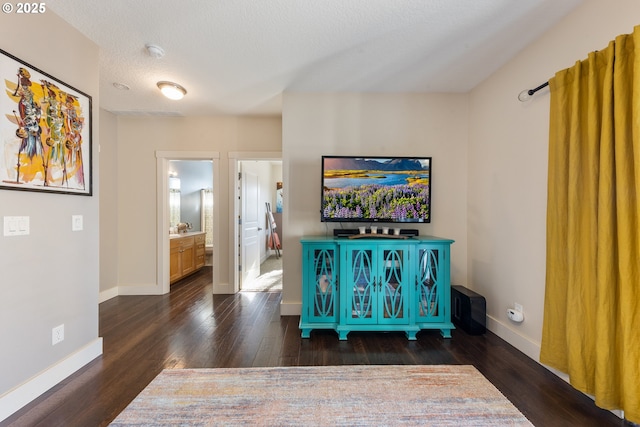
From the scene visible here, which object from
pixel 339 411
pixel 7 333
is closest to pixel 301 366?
pixel 339 411

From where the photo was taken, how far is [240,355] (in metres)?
2.06

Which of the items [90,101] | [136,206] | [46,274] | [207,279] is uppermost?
[90,101]

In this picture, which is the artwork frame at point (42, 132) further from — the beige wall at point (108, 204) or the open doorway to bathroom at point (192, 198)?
the open doorway to bathroom at point (192, 198)

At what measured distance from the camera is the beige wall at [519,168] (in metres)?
1.68

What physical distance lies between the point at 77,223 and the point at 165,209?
1819mm

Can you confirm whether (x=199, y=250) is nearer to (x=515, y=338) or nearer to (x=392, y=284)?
(x=392, y=284)

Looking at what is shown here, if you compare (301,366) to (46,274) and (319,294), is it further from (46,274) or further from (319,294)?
(46,274)

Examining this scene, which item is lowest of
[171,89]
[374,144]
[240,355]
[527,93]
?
[240,355]

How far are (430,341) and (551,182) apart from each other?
5.26ft

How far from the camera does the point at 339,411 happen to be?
146cm

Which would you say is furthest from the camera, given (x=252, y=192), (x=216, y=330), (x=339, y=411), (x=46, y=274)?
(x=252, y=192)

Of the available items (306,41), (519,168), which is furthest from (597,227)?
(306,41)

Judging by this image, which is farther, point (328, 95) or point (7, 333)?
point (328, 95)

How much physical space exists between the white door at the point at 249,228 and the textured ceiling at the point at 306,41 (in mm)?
1509
